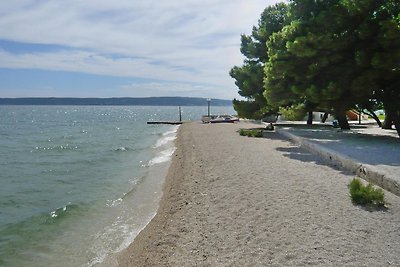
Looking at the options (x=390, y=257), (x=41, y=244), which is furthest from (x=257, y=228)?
(x=41, y=244)

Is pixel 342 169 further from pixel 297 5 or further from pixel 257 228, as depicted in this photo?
pixel 297 5

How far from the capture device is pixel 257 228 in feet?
24.2

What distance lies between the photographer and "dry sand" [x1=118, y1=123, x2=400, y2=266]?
6.07 metres

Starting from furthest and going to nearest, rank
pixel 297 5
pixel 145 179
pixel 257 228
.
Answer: pixel 297 5 → pixel 145 179 → pixel 257 228

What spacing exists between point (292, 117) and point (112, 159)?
11.6 meters

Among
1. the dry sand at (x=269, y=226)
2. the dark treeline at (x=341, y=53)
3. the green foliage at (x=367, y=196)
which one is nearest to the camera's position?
the dry sand at (x=269, y=226)

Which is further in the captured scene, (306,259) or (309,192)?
(309,192)

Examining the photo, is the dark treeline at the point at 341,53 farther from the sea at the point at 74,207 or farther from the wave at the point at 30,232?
the wave at the point at 30,232

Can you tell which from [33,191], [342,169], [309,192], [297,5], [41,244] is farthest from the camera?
[297,5]

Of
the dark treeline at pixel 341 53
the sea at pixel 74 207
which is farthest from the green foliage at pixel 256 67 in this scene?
the sea at pixel 74 207

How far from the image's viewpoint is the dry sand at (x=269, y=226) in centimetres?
607

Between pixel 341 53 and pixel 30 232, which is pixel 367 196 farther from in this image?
pixel 341 53

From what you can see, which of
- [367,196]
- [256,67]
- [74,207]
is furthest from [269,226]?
[256,67]

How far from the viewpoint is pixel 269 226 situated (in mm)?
7383
